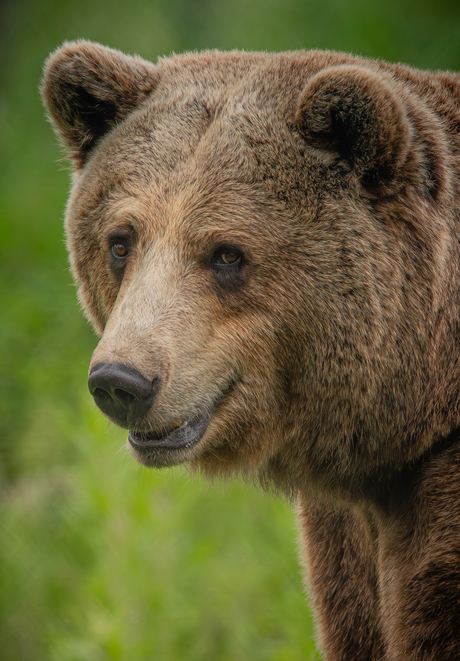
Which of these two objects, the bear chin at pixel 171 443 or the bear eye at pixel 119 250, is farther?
the bear eye at pixel 119 250

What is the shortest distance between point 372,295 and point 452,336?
403mm

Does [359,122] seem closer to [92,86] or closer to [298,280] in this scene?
[298,280]

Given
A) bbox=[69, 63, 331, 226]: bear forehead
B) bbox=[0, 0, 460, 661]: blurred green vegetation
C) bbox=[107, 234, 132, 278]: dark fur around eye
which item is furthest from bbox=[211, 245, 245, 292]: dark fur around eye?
bbox=[0, 0, 460, 661]: blurred green vegetation

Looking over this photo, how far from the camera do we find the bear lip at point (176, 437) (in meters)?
3.15

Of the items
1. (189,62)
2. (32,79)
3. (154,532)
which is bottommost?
(154,532)

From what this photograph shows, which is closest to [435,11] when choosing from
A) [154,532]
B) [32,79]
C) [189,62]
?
[32,79]

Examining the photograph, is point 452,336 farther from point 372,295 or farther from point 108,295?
point 108,295

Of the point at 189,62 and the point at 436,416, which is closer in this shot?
the point at 436,416

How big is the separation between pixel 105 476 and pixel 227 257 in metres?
2.41

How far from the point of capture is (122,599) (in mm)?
4863

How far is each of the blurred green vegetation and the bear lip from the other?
1.51 ft

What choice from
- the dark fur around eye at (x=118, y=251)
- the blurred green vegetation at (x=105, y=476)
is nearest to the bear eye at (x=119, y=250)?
the dark fur around eye at (x=118, y=251)

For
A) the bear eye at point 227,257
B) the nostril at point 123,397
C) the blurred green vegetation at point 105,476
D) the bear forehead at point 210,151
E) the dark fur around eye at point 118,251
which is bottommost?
the blurred green vegetation at point 105,476

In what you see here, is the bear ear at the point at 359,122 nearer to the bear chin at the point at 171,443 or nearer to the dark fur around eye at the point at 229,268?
the dark fur around eye at the point at 229,268
